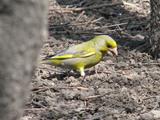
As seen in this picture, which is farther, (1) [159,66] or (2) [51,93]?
(1) [159,66]

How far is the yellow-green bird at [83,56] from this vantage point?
20.4 feet

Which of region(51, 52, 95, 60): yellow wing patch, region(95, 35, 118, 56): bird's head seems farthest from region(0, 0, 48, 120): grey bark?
region(95, 35, 118, 56): bird's head

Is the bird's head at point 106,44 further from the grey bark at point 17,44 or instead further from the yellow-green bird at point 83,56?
the grey bark at point 17,44

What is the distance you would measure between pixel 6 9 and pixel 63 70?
16.0 feet

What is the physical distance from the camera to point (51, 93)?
569cm

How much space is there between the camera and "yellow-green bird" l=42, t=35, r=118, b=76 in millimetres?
6211

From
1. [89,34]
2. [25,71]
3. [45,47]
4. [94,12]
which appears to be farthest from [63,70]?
[25,71]

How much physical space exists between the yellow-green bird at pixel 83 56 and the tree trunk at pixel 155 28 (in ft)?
2.08

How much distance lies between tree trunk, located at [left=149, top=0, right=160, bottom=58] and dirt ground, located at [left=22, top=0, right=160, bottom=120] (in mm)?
139

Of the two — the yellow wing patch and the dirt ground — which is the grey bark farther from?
the yellow wing patch

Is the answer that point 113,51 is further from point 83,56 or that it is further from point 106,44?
point 83,56

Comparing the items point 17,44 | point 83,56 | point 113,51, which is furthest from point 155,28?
point 17,44

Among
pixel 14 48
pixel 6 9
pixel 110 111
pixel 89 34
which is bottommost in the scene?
pixel 110 111

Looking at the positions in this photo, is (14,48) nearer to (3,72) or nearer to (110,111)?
(3,72)
